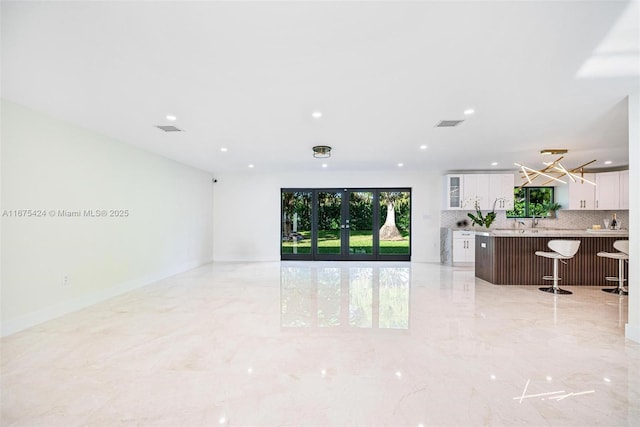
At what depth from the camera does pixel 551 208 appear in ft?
28.0

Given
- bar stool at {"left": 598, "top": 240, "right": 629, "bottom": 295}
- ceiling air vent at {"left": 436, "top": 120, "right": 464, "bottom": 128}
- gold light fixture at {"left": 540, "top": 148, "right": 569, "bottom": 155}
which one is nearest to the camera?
ceiling air vent at {"left": 436, "top": 120, "right": 464, "bottom": 128}

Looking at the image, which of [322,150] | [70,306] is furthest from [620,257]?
[70,306]

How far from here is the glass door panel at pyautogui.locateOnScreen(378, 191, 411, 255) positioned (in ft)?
29.4

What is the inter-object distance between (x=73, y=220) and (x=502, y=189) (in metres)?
8.92

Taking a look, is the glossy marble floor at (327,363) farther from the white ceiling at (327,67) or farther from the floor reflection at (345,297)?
the white ceiling at (327,67)

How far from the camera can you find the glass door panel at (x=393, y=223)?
353 inches

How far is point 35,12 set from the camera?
6.56 ft

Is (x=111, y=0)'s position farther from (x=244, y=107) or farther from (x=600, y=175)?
(x=600, y=175)

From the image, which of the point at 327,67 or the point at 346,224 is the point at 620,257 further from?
the point at 346,224

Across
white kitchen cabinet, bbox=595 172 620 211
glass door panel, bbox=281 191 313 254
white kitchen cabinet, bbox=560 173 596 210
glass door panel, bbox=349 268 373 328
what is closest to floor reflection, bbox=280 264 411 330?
glass door panel, bbox=349 268 373 328

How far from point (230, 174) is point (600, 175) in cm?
949

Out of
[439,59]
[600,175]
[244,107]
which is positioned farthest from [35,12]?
[600,175]

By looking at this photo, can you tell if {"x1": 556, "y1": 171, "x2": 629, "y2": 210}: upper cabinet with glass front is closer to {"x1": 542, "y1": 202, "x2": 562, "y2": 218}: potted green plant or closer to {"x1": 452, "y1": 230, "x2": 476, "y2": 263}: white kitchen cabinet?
{"x1": 542, "y1": 202, "x2": 562, "y2": 218}: potted green plant

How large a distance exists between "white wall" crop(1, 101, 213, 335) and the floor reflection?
8.78 ft
